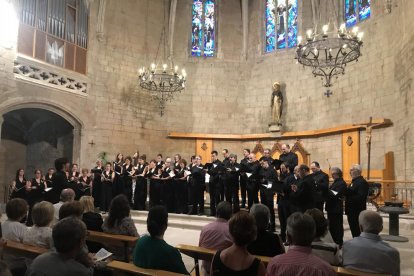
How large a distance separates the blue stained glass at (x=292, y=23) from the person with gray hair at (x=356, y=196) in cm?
875

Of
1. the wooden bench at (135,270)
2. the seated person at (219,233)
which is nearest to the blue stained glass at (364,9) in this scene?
the seated person at (219,233)

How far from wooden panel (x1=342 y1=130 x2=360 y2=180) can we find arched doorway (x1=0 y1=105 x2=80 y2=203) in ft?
26.2

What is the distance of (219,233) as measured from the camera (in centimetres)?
319

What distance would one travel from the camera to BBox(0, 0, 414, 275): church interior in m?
9.97

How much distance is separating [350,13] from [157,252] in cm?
1154

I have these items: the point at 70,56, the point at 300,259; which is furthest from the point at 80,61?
the point at 300,259

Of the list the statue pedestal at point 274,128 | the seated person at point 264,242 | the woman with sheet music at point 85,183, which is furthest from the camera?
the statue pedestal at point 274,128

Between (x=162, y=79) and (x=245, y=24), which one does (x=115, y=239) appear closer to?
(x=162, y=79)

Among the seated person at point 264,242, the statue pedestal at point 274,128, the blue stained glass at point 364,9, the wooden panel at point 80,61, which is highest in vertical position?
the blue stained glass at point 364,9

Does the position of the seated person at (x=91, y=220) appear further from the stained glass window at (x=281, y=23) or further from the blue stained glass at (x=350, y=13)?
the stained glass window at (x=281, y=23)

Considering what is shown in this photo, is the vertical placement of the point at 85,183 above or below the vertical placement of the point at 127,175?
below

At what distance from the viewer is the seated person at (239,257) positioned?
2086 millimetres

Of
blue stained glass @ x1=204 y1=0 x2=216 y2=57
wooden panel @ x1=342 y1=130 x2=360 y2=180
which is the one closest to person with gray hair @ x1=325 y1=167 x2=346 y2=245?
wooden panel @ x1=342 y1=130 x2=360 y2=180

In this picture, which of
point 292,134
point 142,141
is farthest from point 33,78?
point 292,134
